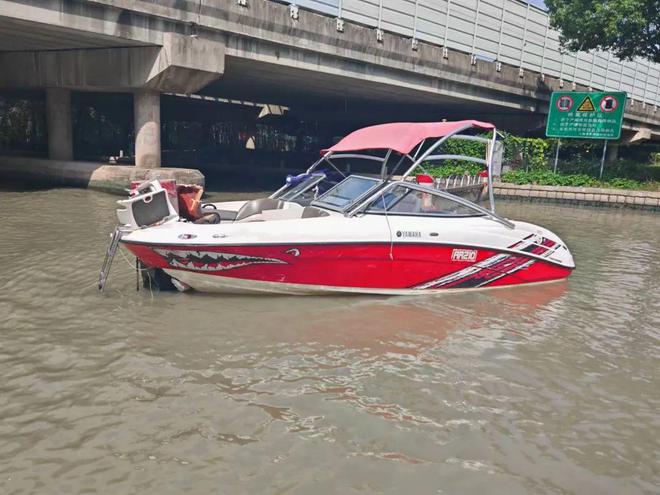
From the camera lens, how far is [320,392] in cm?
435

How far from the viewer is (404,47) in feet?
70.6

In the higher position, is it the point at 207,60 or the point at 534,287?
the point at 207,60

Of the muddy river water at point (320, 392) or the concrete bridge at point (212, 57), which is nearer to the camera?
the muddy river water at point (320, 392)

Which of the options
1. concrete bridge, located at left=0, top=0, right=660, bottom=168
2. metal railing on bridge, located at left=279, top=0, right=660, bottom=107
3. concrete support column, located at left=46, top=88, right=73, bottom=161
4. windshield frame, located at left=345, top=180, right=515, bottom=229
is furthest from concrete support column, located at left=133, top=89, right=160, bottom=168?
windshield frame, located at left=345, top=180, right=515, bottom=229

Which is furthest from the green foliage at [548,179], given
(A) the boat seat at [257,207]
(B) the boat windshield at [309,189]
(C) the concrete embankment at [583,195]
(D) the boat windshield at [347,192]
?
(A) the boat seat at [257,207]

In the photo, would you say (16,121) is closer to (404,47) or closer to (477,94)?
(404,47)

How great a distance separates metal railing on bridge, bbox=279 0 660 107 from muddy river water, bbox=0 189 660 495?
46.9ft

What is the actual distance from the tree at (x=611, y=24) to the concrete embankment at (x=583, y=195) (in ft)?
23.8

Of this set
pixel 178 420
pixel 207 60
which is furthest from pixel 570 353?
pixel 207 60

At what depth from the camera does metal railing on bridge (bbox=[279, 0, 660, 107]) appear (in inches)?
795

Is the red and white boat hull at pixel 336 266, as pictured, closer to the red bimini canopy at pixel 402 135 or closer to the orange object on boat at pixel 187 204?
the orange object on boat at pixel 187 204

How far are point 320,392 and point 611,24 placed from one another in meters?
25.0

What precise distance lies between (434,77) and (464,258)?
18.2 meters

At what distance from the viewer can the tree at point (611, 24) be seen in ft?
74.9
